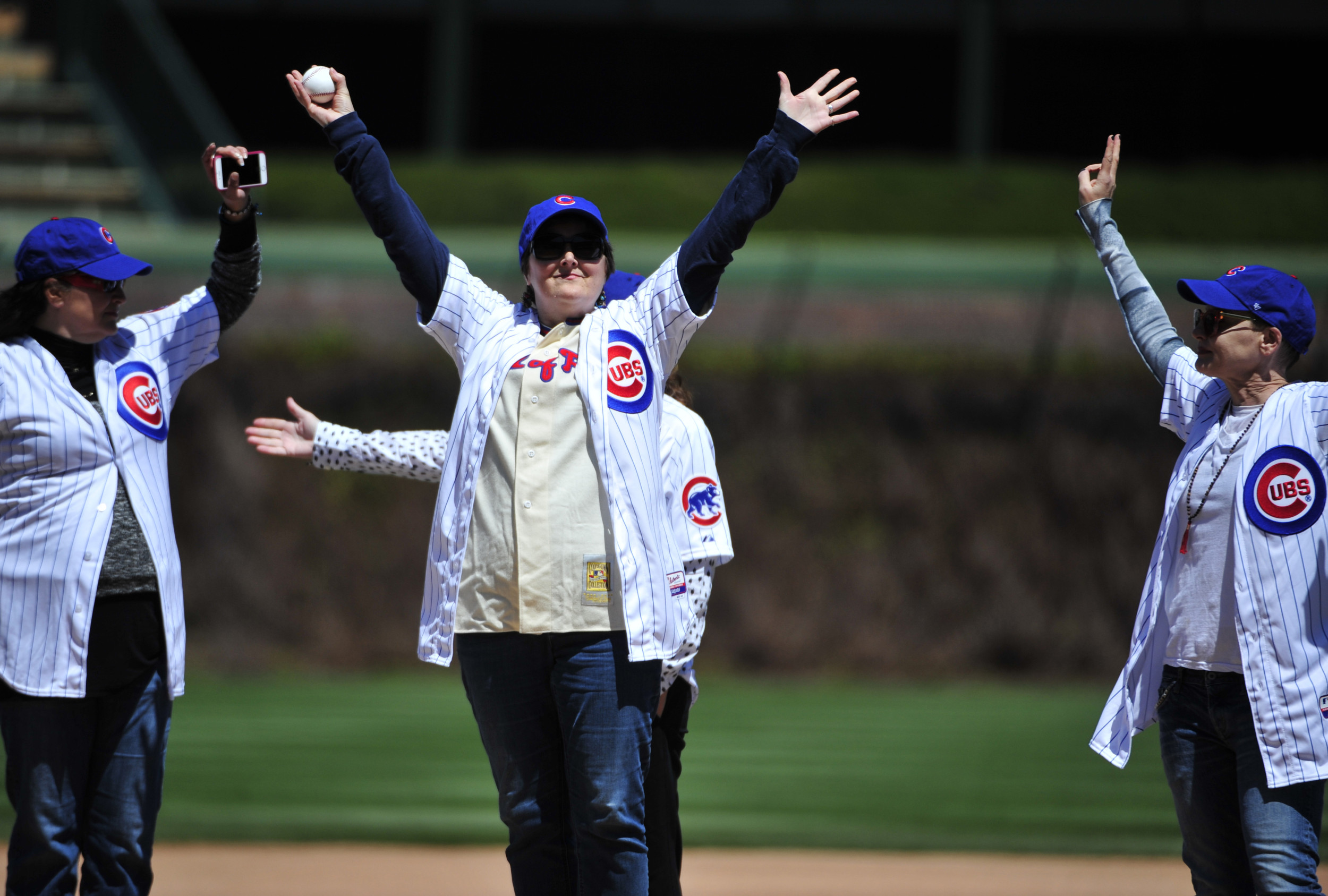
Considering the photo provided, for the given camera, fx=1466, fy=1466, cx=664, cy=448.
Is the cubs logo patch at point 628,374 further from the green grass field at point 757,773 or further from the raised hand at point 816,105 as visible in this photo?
the green grass field at point 757,773

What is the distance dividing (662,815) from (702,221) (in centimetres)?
175

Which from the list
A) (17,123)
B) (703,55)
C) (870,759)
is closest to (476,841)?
(870,759)

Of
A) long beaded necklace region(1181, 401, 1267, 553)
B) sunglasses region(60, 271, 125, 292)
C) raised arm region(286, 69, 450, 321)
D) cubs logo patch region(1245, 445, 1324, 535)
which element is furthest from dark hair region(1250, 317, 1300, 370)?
sunglasses region(60, 271, 125, 292)

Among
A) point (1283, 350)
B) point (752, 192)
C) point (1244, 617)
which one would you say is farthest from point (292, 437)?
point (1283, 350)

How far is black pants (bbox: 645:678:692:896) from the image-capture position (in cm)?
430

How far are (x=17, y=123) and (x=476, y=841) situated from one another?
16.6 m

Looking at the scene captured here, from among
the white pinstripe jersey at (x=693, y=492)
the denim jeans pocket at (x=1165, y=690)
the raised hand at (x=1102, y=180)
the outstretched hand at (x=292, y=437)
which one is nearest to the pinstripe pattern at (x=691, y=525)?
the white pinstripe jersey at (x=693, y=492)

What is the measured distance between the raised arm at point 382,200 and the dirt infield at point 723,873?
3.12 metres

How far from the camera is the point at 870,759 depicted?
29.8 ft

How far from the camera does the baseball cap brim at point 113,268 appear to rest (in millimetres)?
4168

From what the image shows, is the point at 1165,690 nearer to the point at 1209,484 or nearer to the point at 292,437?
the point at 1209,484

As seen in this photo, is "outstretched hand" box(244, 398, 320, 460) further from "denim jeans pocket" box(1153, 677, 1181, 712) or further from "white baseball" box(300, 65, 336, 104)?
"denim jeans pocket" box(1153, 677, 1181, 712)

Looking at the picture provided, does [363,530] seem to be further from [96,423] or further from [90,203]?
[96,423]

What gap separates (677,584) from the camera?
3.82 m
